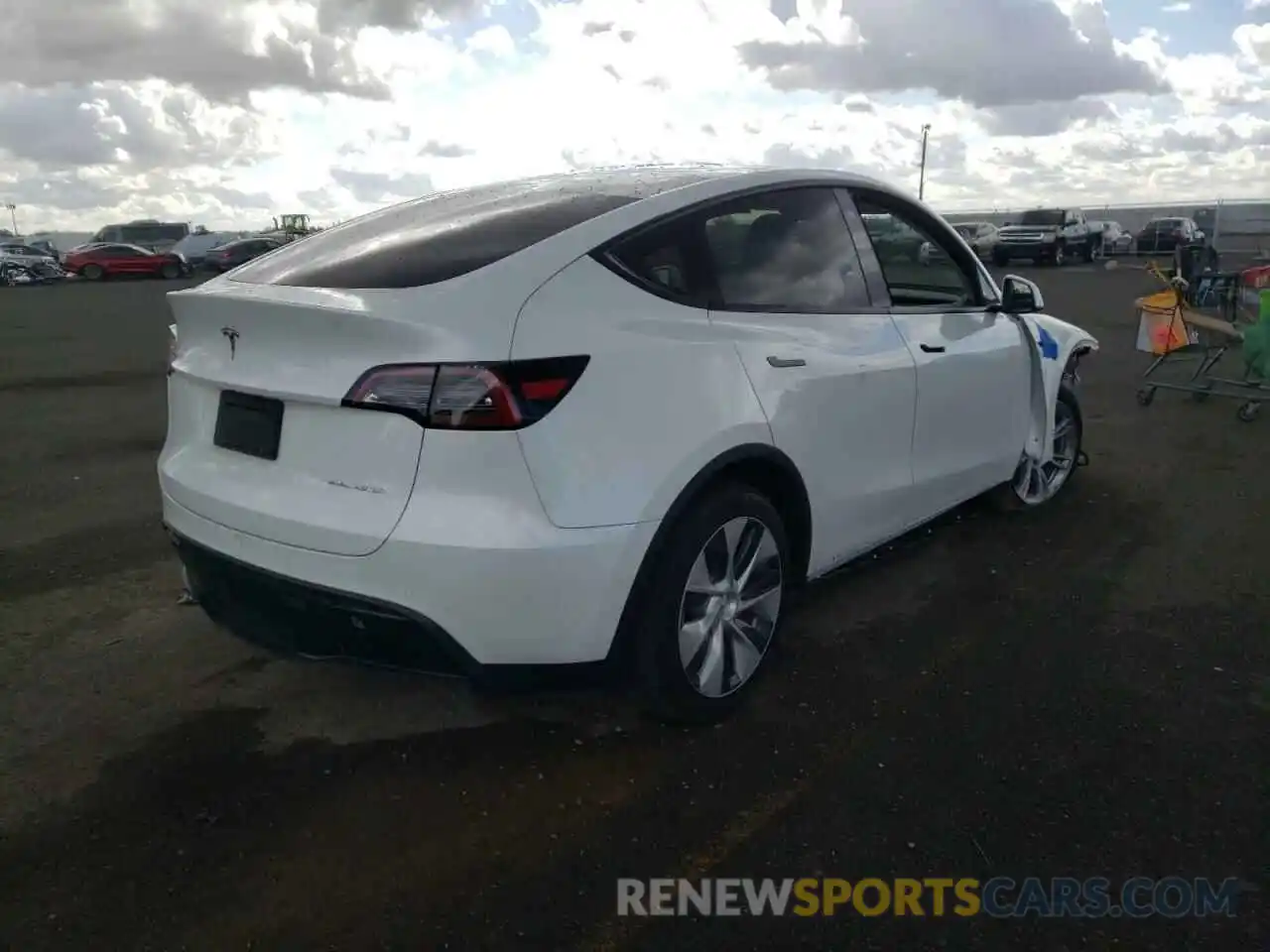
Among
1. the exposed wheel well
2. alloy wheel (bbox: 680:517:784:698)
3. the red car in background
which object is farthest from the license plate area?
the red car in background

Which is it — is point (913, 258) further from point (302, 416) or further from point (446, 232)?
point (302, 416)

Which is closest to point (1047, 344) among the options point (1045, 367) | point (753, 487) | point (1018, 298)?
point (1045, 367)

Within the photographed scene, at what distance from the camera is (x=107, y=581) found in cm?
470

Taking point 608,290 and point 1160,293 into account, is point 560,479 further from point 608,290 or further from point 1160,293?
point 1160,293

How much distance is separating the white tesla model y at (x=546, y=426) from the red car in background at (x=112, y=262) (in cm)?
3861

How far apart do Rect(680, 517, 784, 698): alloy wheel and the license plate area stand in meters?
1.23

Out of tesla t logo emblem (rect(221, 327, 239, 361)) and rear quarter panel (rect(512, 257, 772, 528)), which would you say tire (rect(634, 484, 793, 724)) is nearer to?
rear quarter panel (rect(512, 257, 772, 528))

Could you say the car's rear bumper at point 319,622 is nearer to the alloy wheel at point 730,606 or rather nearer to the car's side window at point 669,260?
the alloy wheel at point 730,606

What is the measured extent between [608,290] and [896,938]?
179 centimetres

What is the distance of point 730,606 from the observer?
3.32 m

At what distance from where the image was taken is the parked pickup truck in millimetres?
36922

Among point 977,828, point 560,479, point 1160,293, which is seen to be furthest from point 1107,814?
point 1160,293

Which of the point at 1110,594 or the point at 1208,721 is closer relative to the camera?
the point at 1208,721

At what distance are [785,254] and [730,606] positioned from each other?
4.07ft
